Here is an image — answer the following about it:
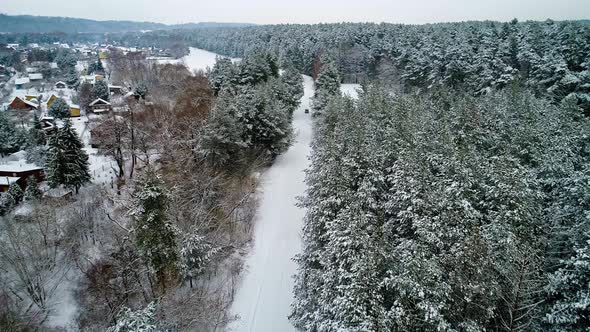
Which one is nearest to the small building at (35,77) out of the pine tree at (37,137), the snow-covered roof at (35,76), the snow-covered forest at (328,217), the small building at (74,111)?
the snow-covered roof at (35,76)

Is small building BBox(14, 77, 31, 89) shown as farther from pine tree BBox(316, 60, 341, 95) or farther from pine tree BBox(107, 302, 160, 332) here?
pine tree BBox(107, 302, 160, 332)

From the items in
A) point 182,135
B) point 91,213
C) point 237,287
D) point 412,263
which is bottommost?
point 237,287

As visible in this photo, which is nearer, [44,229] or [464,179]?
[464,179]

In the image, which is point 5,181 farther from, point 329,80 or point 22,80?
point 22,80

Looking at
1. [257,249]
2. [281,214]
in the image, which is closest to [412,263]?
[257,249]

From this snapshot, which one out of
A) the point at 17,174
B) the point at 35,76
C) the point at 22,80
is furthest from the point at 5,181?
the point at 35,76

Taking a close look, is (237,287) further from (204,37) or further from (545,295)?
(204,37)

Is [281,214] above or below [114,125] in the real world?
below
